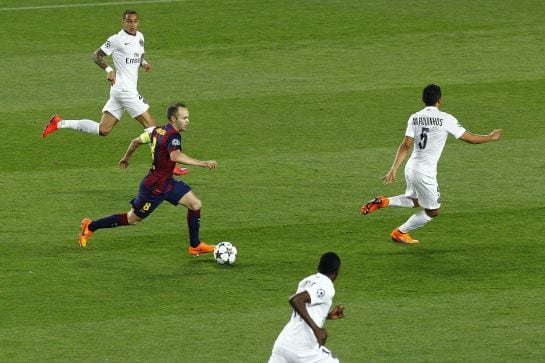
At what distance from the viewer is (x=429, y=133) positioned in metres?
16.3

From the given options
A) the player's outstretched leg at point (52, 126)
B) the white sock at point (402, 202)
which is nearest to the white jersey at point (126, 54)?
the player's outstretched leg at point (52, 126)

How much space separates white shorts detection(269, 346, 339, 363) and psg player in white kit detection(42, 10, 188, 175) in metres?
10.1

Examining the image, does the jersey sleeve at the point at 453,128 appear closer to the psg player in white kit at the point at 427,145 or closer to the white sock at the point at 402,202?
the psg player in white kit at the point at 427,145

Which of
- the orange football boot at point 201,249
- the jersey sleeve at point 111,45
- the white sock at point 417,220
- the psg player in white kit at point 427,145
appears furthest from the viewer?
the jersey sleeve at point 111,45

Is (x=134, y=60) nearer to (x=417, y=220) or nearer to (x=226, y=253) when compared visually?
(x=226, y=253)

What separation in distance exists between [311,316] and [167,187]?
5282mm

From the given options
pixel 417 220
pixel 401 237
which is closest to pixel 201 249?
pixel 401 237

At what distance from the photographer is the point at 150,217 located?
18031mm

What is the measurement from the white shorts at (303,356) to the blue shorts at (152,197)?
5235 mm

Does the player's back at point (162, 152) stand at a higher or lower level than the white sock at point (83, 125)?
higher

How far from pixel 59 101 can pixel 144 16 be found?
28.3 feet

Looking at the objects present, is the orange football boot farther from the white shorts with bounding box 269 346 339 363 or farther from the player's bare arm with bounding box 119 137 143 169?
the white shorts with bounding box 269 346 339 363

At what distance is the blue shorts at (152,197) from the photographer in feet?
52.1

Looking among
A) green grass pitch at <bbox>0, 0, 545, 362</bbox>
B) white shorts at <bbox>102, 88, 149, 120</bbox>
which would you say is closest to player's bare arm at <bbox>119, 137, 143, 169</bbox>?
green grass pitch at <bbox>0, 0, 545, 362</bbox>
